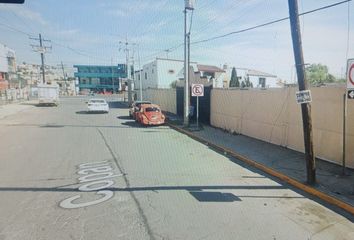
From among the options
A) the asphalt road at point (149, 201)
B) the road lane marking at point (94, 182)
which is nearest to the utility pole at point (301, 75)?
the asphalt road at point (149, 201)

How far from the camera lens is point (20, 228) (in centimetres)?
433

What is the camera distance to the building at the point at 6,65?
5122 centimetres

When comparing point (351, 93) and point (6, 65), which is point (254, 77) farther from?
point (6, 65)

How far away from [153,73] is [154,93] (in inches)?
514

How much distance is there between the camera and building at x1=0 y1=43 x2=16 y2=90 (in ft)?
168

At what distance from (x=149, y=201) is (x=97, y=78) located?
92693mm

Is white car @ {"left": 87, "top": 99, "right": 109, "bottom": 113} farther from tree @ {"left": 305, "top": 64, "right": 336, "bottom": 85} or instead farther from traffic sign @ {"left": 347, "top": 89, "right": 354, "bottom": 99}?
traffic sign @ {"left": 347, "top": 89, "right": 354, "bottom": 99}

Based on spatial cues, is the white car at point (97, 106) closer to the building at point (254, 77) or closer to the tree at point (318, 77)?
the tree at point (318, 77)

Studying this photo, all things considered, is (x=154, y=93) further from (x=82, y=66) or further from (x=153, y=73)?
(x=82, y=66)

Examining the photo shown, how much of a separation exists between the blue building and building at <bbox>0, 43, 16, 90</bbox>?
30.0m

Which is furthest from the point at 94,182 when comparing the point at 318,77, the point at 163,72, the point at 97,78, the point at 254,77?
the point at 97,78

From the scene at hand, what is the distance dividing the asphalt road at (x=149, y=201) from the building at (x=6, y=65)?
4892 centimetres

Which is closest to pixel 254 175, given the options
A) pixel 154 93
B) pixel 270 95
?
pixel 270 95

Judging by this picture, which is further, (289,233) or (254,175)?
(254,175)
